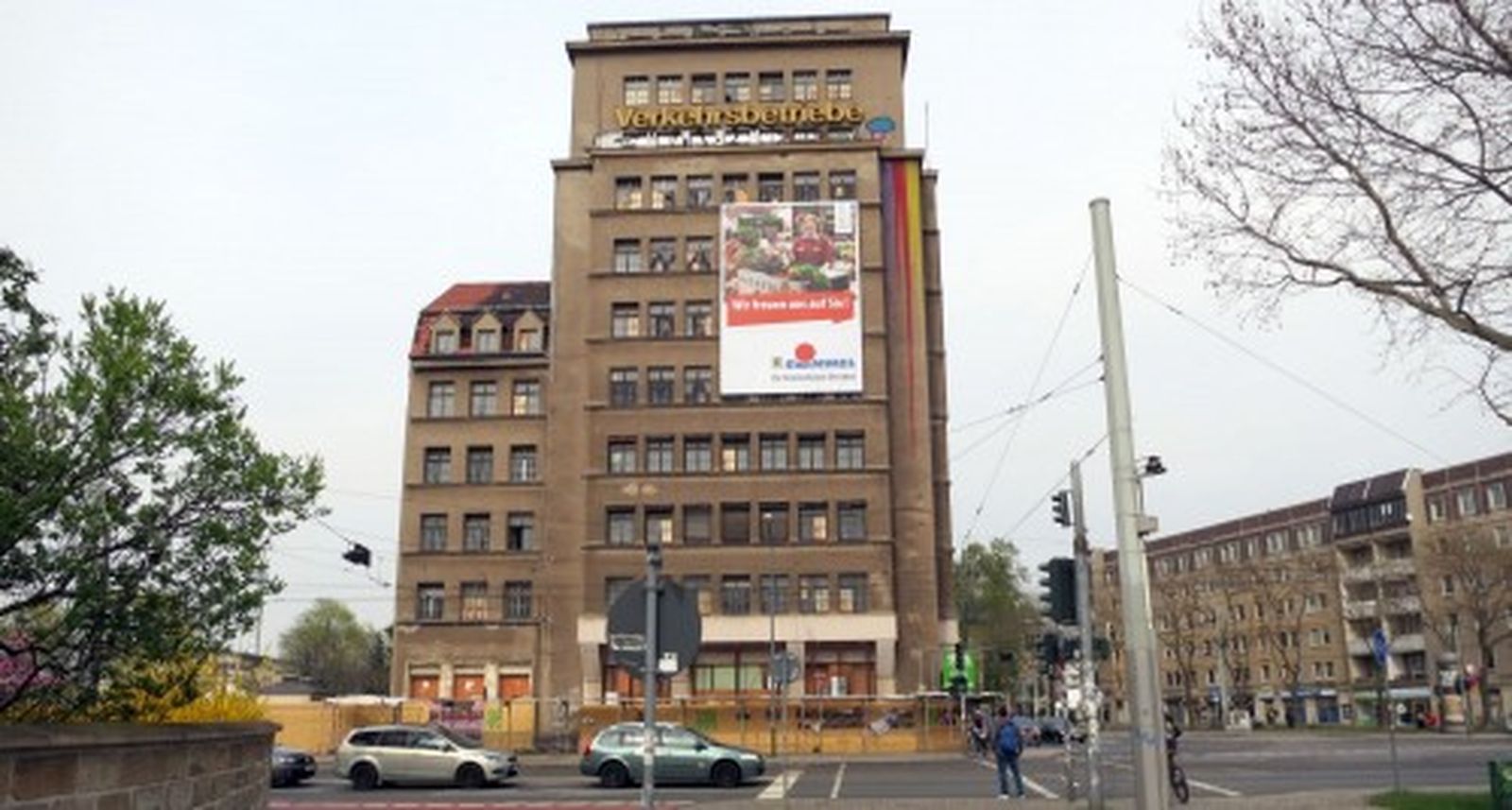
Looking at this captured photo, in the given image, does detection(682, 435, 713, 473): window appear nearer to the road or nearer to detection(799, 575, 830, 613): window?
detection(799, 575, 830, 613): window

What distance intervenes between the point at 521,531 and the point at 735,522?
10.3 metres

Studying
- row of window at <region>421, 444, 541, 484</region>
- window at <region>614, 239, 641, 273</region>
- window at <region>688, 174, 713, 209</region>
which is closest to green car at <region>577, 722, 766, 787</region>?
row of window at <region>421, 444, 541, 484</region>

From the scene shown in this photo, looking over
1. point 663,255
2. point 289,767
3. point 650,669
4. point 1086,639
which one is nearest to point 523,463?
point 663,255

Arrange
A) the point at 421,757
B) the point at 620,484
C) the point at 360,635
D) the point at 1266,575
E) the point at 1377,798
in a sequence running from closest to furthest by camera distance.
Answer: the point at 1377,798 → the point at 421,757 → the point at 620,484 → the point at 1266,575 → the point at 360,635

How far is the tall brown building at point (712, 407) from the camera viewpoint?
55375 mm

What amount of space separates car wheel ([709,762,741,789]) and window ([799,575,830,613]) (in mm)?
24876

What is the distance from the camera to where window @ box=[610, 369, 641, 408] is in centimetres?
5778

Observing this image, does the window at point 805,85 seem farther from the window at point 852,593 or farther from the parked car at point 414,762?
the parked car at point 414,762

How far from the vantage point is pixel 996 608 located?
92312 mm

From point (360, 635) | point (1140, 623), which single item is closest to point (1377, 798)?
point (1140, 623)

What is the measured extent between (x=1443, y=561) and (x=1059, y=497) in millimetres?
49905

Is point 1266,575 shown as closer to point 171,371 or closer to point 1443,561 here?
point 1443,561

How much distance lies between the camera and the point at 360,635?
383 ft

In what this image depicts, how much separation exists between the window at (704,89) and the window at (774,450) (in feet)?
58.1
